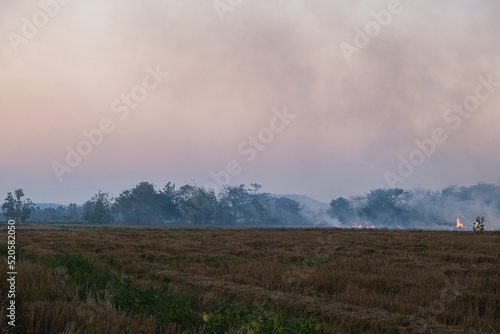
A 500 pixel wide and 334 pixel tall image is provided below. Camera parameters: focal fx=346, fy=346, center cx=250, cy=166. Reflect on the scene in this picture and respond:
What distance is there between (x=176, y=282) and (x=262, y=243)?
1242 cm

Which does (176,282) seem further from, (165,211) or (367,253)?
(165,211)

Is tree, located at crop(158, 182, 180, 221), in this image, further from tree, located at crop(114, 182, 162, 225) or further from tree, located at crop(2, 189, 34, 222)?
tree, located at crop(2, 189, 34, 222)

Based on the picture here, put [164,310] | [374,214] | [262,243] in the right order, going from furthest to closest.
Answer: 1. [374,214]
2. [262,243]
3. [164,310]

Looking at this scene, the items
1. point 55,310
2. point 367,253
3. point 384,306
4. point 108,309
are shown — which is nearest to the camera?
point 55,310

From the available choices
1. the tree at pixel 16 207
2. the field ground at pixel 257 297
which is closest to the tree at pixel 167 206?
the tree at pixel 16 207

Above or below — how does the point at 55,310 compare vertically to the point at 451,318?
above

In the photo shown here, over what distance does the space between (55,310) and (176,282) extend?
5275mm

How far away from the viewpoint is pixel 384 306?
7816 mm

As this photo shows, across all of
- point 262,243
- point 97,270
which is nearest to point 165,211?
point 262,243

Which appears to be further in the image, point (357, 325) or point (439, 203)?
point (439, 203)

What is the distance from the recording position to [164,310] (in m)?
6.17

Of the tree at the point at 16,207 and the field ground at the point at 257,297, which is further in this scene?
the tree at the point at 16,207

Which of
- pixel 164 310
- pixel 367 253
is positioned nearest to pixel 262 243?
pixel 367 253

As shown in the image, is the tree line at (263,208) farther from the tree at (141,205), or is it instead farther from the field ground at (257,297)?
the field ground at (257,297)
